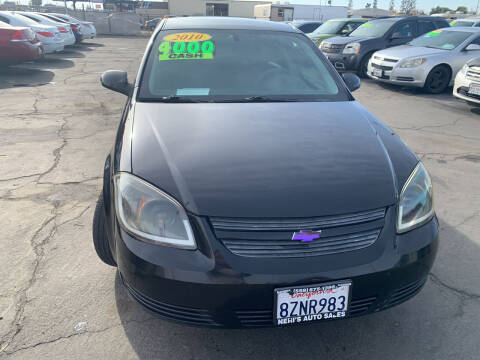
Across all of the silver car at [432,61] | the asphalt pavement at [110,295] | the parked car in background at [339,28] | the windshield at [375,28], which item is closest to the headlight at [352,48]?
the windshield at [375,28]

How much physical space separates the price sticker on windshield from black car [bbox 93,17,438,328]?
808 mm

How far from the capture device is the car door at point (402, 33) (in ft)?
34.8

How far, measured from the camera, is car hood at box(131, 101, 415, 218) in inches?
67.3

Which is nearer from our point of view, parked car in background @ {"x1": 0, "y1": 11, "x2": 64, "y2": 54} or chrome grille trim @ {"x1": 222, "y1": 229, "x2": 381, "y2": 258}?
chrome grille trim @ {"x1": 222, "y1": 229, "x2": 381, "y2": 258}

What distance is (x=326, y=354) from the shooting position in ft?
6.35

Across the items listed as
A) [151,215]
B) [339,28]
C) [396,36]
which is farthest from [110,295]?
[339,28]

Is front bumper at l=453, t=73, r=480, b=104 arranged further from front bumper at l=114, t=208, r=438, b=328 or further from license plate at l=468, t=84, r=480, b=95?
front bumper at l=114, t=208, r=438, b=328

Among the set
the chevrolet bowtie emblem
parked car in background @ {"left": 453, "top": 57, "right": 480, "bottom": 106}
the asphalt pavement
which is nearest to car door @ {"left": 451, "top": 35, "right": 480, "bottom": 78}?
parked car in background @ {"left": 453, "top": 57, "right": 480, "bottom": 106}

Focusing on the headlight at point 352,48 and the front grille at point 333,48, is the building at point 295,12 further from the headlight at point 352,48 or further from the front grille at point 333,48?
the headlight at point 352,48

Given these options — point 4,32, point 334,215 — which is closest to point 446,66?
point 334,215

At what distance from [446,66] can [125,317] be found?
8.85m

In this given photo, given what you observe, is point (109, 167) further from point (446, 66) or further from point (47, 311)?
point (446, 66)

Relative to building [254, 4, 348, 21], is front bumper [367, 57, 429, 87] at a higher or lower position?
lower

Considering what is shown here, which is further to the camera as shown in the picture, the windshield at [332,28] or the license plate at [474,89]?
the windshield at [332,28]
